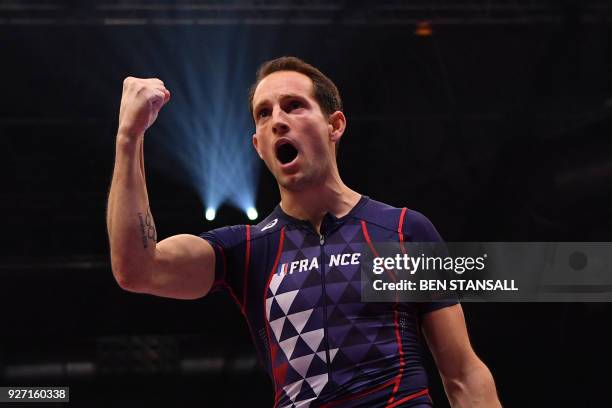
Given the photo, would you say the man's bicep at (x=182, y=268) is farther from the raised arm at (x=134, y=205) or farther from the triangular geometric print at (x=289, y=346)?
the triangular geometric print at (x=289, y=346)

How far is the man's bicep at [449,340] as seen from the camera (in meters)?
2.22

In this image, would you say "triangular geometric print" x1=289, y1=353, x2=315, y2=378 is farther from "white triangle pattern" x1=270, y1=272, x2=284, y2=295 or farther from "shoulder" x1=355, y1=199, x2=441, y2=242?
"shoulder" x1=355, y1=199, x2=441, y2=242

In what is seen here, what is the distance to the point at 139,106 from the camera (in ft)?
6.68

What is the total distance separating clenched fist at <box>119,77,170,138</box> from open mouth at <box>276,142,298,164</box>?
45cm

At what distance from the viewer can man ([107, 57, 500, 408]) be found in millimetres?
2057

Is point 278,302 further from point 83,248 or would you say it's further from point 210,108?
point 83,248

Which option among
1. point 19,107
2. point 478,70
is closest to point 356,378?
point 478,70

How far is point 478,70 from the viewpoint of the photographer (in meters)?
8.29

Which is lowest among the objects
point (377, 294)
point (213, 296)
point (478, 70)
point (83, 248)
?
point (377, 294)

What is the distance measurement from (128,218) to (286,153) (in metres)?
0.61

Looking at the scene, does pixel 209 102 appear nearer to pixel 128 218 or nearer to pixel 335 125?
pixel 335 125

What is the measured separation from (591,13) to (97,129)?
5037mm

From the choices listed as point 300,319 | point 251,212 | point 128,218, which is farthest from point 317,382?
point 251,212

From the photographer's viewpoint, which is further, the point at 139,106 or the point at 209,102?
the point at 209,102
